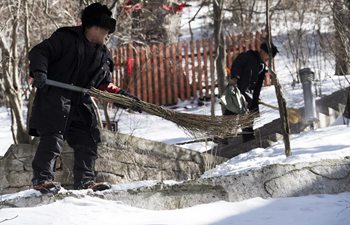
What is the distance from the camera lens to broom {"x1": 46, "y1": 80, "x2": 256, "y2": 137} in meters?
4.70

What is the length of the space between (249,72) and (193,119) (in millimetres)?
3042

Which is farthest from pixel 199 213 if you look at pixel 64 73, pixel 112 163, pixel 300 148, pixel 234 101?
pixel 234 101

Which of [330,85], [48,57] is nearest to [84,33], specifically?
[48,57]

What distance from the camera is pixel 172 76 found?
14898 millimetres

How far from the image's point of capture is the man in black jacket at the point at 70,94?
437 cm

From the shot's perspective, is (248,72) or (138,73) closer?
(248,72)

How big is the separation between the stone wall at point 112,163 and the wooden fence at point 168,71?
316 inches

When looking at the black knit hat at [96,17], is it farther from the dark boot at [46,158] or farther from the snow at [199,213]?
the snow at [199,213]

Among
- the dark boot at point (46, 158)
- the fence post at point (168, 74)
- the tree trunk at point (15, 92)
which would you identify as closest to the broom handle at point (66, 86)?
the dark boot at point (46, 158)

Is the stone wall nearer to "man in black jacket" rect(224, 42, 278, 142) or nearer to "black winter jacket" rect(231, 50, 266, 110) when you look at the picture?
"man in black jacket" rect(224, 42, 278, 142)

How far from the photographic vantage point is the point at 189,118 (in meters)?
5.08

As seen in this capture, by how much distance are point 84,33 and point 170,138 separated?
5.82 meters

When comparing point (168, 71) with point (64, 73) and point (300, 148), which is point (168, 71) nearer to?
point (300, 148)

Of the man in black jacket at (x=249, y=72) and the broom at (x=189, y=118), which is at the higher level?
the man in black jacket at (x=249, y=72)
